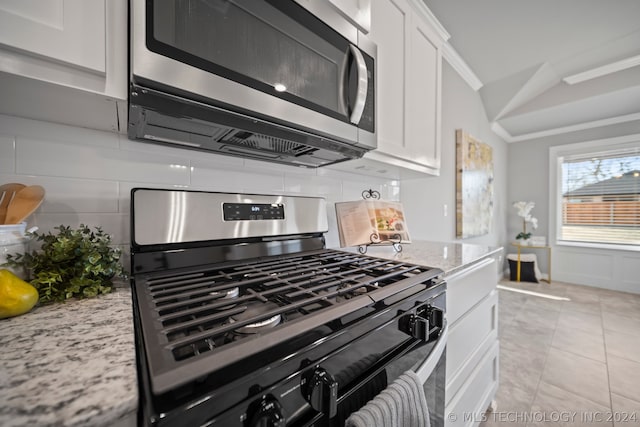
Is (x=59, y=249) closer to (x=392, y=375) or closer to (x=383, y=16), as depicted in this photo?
(x=392, y=375)

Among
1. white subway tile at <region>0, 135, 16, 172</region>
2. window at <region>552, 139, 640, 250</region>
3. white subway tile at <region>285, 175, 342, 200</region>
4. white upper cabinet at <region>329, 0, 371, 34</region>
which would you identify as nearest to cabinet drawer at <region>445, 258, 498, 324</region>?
white subway tile at <region>285, 175, 342, 200</region>

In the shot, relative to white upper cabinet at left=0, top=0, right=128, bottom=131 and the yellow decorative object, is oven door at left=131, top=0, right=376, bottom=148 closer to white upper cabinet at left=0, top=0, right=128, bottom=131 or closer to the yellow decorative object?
white upper cabinet at left=0, top=0, right=128, bottom=131

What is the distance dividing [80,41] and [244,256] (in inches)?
26.3

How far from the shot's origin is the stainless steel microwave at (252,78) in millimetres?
532

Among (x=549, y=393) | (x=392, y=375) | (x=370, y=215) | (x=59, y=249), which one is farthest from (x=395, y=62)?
(x=549, y=393)

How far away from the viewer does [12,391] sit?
26 centimetres

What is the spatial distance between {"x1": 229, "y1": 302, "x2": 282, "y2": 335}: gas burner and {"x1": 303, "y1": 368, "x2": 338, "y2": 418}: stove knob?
0.40 feet

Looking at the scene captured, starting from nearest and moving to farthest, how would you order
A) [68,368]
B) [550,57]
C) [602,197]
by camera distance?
[68,368] → [550,57] → [602,197]

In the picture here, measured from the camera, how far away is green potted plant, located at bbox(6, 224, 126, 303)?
0.52 m

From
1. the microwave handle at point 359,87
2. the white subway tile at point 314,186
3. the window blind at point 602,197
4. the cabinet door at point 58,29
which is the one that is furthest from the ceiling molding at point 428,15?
the window blind at point 602,197

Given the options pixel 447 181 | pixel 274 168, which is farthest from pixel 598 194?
pixel 274 168

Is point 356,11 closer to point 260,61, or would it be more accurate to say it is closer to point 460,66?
point 260,61

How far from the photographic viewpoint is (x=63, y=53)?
0.46 meters

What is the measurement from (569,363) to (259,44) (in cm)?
271
